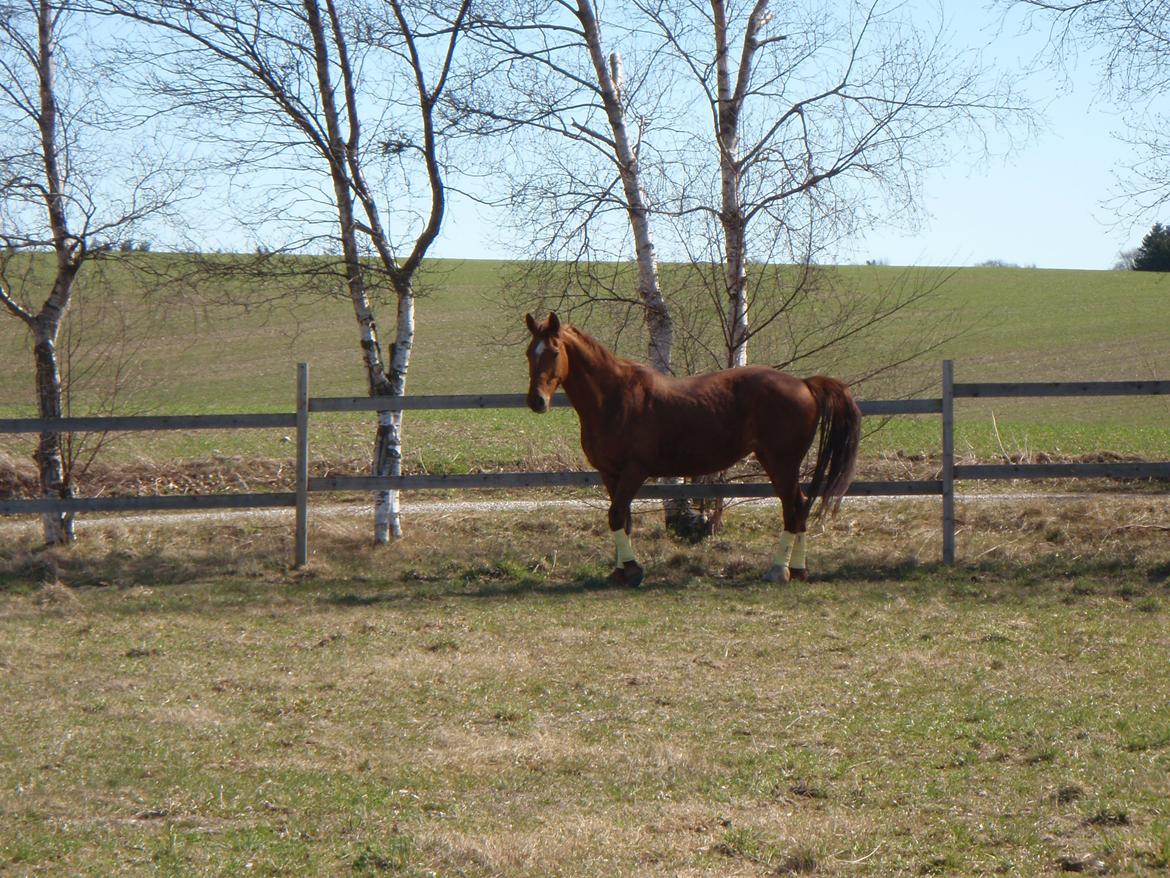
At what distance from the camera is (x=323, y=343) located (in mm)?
34875

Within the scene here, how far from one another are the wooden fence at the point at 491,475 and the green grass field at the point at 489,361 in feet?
4.39

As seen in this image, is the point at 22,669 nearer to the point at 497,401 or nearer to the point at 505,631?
the point at 505,631

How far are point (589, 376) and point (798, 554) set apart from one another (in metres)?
2.24

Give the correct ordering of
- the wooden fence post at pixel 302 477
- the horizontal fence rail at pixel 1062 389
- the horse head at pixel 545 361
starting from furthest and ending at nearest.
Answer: the wooden fence post at pixel 302 477 < the horizontal fence rail at pixel 1062 389 < the horse head at pixel 545 361

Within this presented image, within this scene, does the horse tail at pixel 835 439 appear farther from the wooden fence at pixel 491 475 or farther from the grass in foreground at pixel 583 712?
the grass in foreground at pixel 583 712

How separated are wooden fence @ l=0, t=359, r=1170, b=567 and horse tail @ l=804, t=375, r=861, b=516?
34 cm

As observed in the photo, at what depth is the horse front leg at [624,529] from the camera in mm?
9141

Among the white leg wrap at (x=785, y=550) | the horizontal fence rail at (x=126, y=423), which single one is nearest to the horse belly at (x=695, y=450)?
the white leg wrap at (x=785, y=550)

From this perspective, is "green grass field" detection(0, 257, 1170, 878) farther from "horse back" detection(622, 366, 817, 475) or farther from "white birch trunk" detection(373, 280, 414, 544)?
"horse back" detection(622, 366, 817, 475)

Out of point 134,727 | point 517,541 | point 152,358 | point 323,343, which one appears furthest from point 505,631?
point 323,343

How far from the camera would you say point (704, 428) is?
369 inches

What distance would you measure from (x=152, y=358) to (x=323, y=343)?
5.48m

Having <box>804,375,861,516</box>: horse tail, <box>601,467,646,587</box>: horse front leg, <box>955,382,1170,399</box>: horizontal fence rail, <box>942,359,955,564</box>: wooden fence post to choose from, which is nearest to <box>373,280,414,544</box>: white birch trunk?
<box>601,467,646,587</box>: horse front leg

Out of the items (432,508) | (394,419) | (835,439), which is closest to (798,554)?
(835,439)
